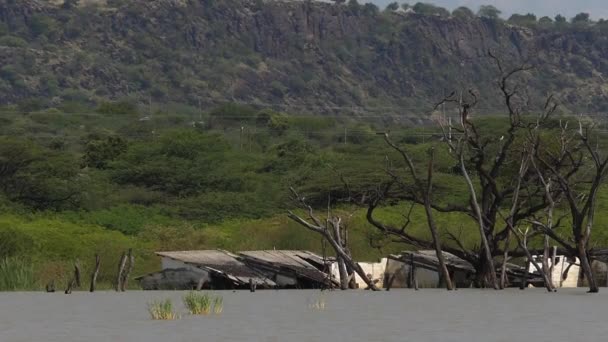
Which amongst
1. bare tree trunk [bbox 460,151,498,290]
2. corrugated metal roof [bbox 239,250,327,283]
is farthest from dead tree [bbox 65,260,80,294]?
bare tree trunk [bbox 460,151,498,290]

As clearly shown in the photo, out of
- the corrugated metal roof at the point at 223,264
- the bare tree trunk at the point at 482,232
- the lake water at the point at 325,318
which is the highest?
the bare tree trunk at the point at 482,232

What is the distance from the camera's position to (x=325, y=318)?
3114 centimetres

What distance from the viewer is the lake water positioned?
25578mm

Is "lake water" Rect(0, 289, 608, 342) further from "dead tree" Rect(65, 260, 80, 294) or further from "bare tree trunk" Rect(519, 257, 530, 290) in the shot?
"bare tree trunk" Rect(519, 257, 530, 290)

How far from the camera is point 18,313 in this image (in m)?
33.3

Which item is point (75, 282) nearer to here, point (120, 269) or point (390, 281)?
point (120, 269)

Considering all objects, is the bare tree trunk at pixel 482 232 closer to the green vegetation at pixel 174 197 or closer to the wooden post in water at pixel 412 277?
the wooden post in water at pixel 412 277

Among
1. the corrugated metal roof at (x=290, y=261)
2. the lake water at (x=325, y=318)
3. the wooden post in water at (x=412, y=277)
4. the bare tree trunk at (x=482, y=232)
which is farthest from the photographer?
the corrugated metal roof at (x=290, y=261)

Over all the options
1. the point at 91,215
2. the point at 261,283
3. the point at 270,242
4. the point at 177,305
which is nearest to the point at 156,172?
the point at 91,215

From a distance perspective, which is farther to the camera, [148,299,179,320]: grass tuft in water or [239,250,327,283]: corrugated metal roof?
[239,250,327,283]: corrugated metal roof

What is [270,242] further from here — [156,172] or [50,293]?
[156,172]

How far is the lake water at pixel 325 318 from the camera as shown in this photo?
25.6m

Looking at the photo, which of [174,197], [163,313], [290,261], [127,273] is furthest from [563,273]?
[174,197]

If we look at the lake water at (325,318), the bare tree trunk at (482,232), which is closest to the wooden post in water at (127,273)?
the lake water at (325,318)
